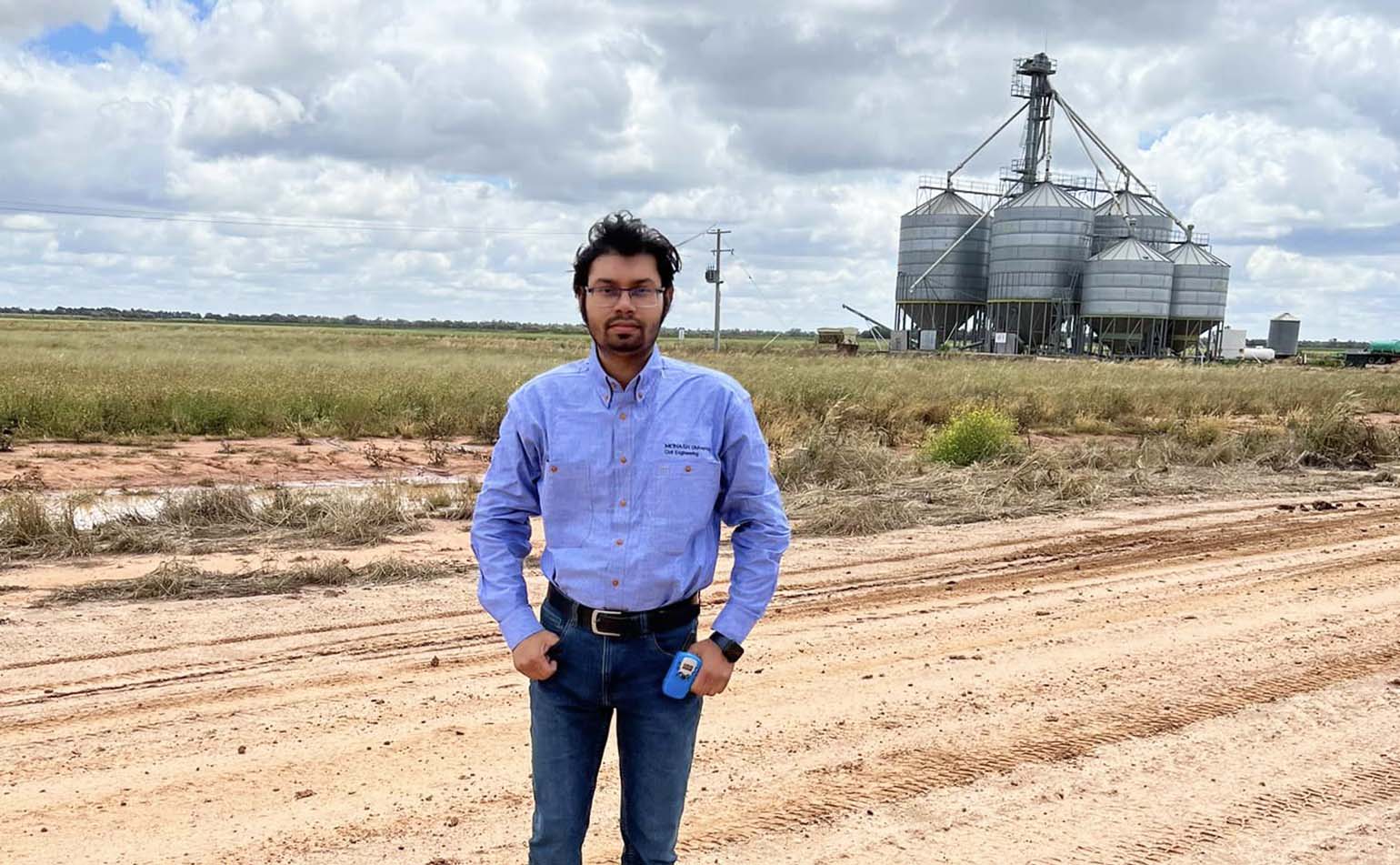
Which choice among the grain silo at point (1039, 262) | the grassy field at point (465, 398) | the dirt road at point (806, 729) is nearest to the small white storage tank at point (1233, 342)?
the grain silo at point (1039, 262)

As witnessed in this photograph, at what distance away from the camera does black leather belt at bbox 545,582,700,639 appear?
2.42 m

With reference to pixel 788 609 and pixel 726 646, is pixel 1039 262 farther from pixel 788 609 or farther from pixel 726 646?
pixel 726 646

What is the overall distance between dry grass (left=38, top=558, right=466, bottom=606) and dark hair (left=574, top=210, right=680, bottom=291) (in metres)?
5.25

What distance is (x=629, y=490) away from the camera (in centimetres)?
243

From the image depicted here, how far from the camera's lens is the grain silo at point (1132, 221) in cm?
6212

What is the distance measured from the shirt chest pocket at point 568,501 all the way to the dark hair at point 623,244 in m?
0.44

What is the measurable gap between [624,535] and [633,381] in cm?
36

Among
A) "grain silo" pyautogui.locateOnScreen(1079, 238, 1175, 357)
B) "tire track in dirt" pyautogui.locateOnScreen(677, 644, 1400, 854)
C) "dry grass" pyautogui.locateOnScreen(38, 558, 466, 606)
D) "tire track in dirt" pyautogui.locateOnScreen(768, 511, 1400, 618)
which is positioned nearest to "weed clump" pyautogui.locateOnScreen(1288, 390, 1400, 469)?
"tire track in dirt" pyautogui.locateOnScreen(768, 511, 1400, 618)

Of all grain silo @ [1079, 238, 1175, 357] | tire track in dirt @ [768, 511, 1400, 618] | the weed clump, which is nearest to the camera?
tire track in dirt @ [768, 511, 1400, 618]

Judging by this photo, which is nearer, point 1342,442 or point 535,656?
point 535,656

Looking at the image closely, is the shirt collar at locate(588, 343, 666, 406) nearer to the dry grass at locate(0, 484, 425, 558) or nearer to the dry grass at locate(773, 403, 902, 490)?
the dry grass at locate(0, 484, 425, 558)

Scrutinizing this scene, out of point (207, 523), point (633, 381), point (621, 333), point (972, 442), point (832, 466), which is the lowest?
point (207, 523)

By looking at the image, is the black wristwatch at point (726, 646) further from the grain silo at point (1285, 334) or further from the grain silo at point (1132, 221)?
the grain silo at point (1285, 334)

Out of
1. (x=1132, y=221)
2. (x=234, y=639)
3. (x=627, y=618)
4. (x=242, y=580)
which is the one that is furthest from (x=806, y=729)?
(x=1132, y=221)
